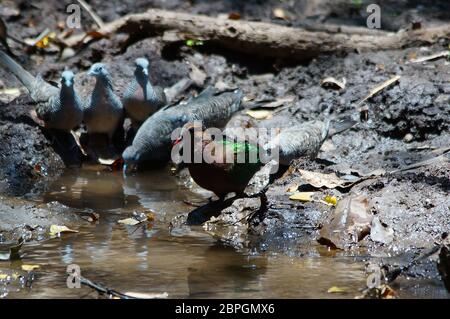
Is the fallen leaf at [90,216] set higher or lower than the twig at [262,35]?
lower

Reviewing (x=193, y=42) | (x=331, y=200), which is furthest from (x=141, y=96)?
(x=331, y=200)

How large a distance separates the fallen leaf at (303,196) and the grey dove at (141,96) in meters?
3.01

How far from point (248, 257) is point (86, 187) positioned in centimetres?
288

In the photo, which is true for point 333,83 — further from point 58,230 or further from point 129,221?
point 58,230

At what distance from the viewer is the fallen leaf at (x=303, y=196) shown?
667 centimetres

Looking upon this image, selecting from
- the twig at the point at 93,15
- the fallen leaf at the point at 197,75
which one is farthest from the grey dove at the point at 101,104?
the twig at the point at 93,15

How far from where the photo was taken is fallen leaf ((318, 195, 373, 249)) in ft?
19.7

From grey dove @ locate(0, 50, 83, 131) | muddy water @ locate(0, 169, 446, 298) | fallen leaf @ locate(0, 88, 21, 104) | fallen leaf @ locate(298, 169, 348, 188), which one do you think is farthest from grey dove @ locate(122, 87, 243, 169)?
fallen leaf @ locate(298, 169, 348, 188)

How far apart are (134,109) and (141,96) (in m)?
0.21

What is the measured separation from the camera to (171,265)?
561 centimetres

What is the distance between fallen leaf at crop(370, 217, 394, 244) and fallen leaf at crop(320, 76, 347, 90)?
3530mm

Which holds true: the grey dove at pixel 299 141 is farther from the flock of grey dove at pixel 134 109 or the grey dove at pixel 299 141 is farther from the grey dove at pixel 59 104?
the grey dove at pixel 59 104

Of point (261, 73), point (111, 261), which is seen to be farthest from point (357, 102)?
point (111, 261)

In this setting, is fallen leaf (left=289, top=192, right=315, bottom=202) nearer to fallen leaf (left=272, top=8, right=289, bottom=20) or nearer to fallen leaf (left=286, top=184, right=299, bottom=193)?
fallen leaf (left=286, top=184, right=299, bottom=193)
